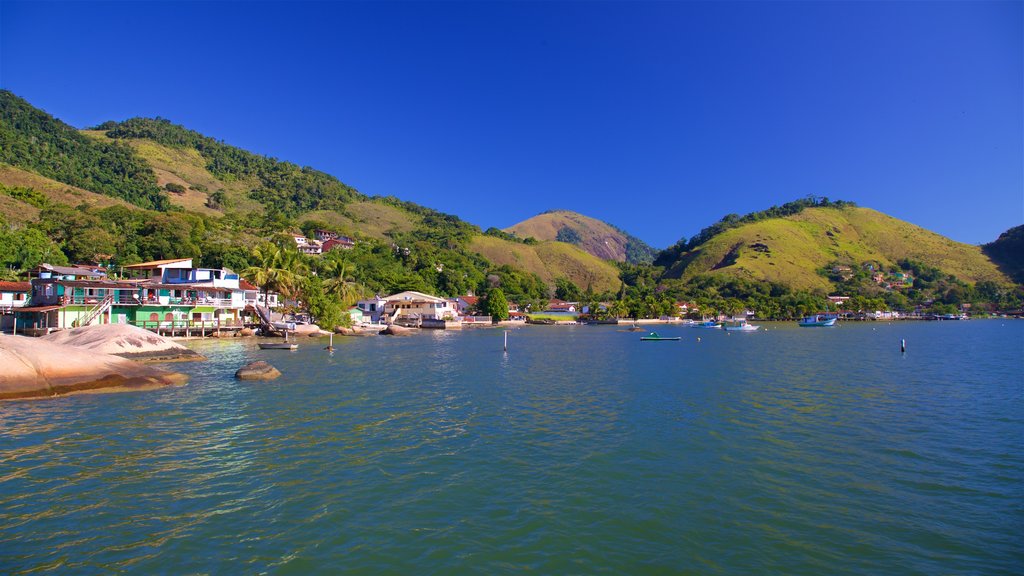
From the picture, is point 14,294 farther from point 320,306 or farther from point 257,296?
point 320,306

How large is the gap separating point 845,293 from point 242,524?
210 meters

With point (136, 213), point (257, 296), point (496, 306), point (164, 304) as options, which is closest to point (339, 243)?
point (136, 213)

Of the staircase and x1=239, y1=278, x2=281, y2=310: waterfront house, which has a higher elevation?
x1=239, y1=278, x2=281, y2=310: waterfront house

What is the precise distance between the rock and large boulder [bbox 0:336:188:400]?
3264 mm

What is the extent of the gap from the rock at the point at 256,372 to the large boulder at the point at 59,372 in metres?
3.26

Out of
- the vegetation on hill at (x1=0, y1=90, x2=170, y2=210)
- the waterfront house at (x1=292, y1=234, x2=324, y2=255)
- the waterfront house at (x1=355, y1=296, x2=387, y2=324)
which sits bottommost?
the waterfront house at (x1=355, y1=296, x2=387, y2=324)

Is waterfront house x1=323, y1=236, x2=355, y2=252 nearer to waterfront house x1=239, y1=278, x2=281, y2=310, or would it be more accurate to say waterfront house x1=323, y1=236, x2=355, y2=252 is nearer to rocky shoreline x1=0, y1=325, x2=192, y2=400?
waterfront house x1=239, y1=278, x2=281, y2=310

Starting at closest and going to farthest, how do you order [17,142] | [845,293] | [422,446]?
[422,446] → [17,142] → [845,293]

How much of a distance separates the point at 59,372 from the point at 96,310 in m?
29.8

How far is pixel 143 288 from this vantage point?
5016cm

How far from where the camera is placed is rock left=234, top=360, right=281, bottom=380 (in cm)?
2847

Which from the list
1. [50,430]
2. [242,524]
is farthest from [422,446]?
[50,430]

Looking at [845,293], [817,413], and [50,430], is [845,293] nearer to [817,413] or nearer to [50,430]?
[817,413]

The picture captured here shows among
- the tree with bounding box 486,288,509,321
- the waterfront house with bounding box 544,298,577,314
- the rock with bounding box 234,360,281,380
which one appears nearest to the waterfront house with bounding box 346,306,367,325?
the tree with bounding box 486,288,509,321
